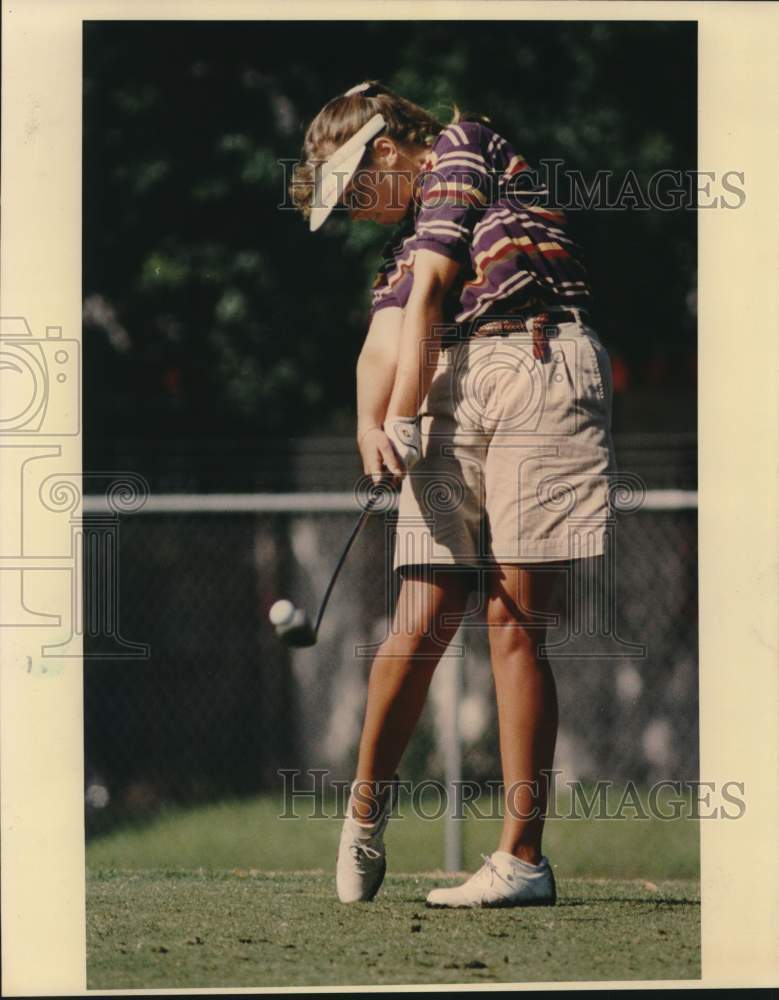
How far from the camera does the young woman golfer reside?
13.9 ft

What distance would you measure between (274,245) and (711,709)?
1.73m

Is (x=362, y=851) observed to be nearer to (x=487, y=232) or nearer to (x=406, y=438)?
(x=406, y=438)

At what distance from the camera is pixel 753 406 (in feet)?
14.3

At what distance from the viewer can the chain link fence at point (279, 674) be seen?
231 inches

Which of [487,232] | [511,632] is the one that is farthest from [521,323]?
[511,632]

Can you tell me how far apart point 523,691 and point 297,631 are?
0.56m

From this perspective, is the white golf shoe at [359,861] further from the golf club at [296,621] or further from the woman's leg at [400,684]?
the golf club at [296,621]

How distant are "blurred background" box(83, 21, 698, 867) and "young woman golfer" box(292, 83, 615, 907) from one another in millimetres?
182

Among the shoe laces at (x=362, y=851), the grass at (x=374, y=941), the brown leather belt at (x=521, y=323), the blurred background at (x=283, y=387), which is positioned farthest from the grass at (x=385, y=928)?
the brown leather belt at (x=521, y=323)

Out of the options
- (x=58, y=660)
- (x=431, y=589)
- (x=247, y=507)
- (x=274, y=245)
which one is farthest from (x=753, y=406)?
(x=247, y=507)

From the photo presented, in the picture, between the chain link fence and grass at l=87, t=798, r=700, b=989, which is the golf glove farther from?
the chain link fence

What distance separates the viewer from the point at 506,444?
4.27 metres

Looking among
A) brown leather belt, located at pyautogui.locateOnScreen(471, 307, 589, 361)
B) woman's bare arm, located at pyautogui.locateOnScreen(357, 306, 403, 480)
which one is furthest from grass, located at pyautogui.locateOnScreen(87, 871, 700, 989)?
brown leather belt, located at pyautogui.locateOnScreen(471, 307, 589, 361)

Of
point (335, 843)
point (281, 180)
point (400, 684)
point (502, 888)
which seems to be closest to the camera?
point (502, 888)
